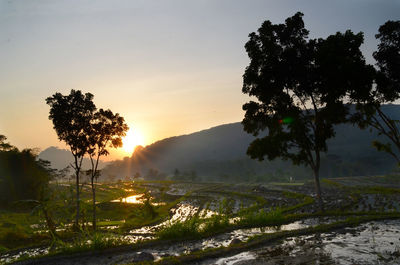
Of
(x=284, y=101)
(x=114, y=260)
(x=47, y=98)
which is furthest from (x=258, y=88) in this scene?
(x=47, y=98)

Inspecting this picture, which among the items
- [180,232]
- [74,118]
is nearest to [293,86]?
[180,232]

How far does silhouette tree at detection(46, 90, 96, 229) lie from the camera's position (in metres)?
25.0

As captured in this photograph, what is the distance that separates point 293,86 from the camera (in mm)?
22906

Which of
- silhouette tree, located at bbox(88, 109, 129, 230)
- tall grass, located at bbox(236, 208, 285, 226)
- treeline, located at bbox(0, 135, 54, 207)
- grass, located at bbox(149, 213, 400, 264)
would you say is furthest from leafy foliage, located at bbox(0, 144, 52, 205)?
grass, located at bbox(149, 213, 400, 264)

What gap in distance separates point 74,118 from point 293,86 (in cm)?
1898

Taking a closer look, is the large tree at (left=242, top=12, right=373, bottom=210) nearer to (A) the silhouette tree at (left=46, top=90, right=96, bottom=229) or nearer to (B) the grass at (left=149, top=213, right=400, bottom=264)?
(B) the grass at (left=149, top=213, right=400, bottom=264)

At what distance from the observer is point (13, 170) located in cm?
5628

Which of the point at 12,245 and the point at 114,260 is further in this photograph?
the point at 12,245

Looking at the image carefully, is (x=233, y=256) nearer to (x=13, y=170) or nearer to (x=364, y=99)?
(x=364, y=99)

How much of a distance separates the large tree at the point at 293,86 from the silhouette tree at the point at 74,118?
14.2 metres

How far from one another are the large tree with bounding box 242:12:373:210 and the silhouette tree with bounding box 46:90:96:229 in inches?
560

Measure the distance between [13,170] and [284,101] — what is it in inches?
2185

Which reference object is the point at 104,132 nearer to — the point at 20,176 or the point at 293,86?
the point at 293,86

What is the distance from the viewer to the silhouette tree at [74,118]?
2498 cm
